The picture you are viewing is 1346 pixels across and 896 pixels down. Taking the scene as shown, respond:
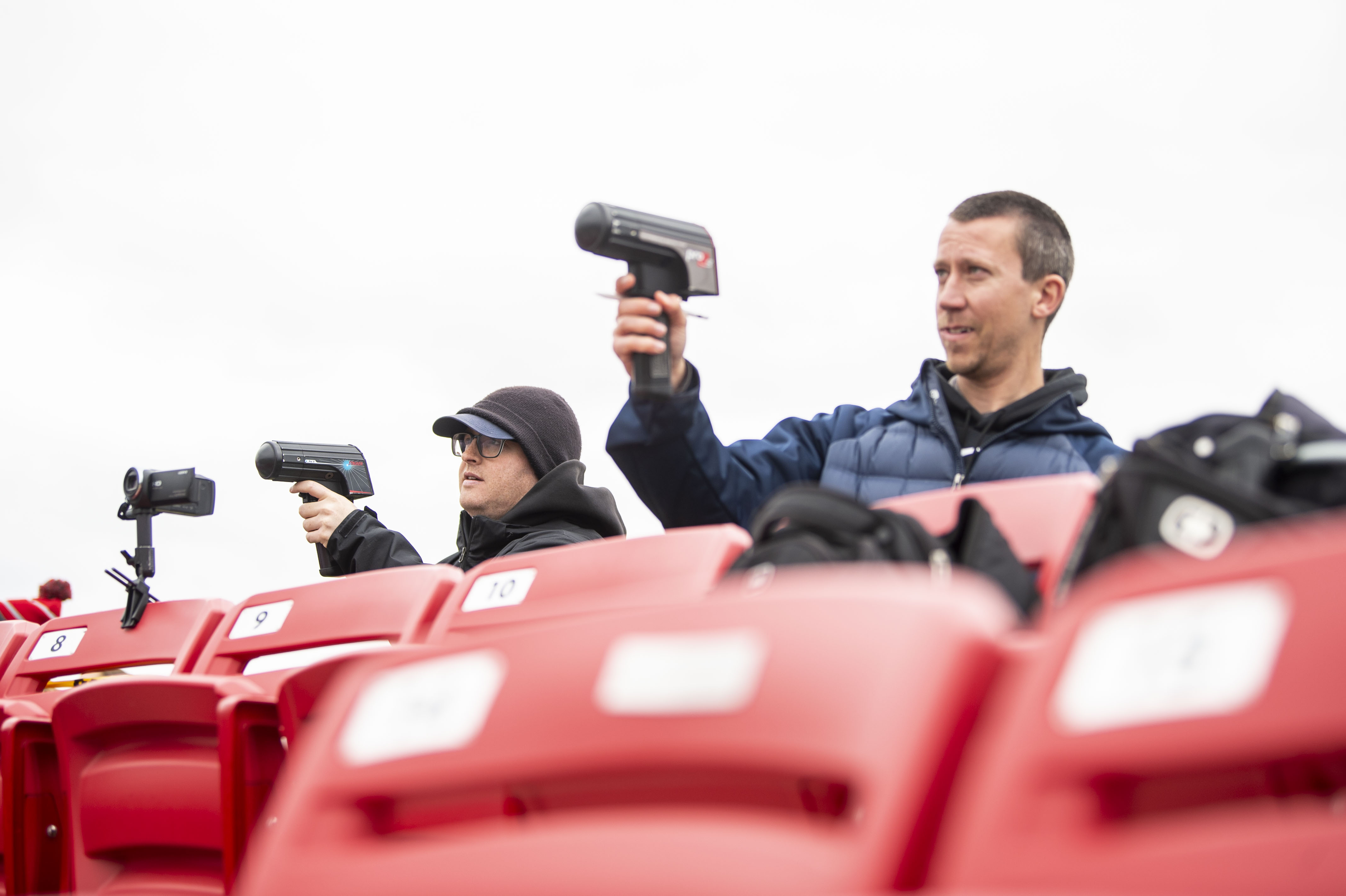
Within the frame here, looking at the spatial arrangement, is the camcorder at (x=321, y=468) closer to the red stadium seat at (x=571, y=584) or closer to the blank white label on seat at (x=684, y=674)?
the red stadium seat at (x=571, y=584)

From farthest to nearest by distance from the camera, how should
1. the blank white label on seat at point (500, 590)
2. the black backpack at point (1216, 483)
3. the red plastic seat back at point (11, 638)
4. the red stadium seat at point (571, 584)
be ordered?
the red plastic seat back at point (11, 638) < the blank white label on seat at point (500, 590) < the red stadium seat at point (571, 584) < the black backpack at point (1216, 483)

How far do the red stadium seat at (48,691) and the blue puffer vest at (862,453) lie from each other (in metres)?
1.05

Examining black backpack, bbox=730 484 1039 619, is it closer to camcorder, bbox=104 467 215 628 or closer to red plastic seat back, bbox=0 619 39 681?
camcorder, bbox=104 467 215 628

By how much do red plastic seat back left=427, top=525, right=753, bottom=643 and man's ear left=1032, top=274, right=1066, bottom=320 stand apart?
3.24 feet

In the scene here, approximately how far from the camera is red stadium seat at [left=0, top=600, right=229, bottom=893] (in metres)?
1.87

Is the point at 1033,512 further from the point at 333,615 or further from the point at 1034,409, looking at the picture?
the point at 333,615

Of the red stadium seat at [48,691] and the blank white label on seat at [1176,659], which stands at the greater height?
the blank white label on seat at [1176,659]

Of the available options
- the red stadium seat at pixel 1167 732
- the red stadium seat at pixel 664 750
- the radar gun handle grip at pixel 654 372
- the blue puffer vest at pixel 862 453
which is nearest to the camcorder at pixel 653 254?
the radar gun handle grip at pixel 654 372

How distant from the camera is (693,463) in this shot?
2.05m

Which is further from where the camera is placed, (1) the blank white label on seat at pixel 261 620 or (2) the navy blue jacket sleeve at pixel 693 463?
(1) the blank white label on seat at pixel 261 620

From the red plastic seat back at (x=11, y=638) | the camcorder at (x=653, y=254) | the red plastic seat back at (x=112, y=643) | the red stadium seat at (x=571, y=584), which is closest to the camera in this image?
the red stadium seat at (x=571, y=584)

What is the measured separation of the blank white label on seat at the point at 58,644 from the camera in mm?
2656

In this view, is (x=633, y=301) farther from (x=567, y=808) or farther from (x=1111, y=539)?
(x=567, y=808)

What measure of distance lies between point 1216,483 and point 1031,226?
1559 mm
